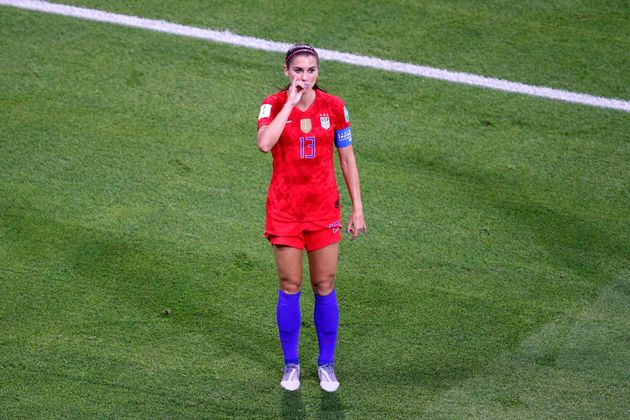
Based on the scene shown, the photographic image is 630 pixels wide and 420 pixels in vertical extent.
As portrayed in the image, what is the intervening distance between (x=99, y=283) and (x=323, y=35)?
12.4 feet

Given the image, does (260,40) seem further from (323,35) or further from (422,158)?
(422,158)

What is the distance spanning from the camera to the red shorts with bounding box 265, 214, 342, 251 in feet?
18.5

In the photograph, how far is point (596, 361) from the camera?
6258mm

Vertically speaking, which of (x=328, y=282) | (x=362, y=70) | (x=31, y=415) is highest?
(x=362, y=70)

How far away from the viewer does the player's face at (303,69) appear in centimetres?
537

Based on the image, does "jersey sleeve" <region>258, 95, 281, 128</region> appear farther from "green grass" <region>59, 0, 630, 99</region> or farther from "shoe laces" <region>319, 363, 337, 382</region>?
"green grass" <region>59, 0, 630, 99</region>

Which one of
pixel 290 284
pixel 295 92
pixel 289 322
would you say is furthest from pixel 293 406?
pixel 295 92

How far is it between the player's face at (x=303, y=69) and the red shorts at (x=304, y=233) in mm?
832

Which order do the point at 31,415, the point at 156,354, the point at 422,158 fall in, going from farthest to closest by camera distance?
1. the point at 422,158
2. the point at 156,354
3. the point at 31,415

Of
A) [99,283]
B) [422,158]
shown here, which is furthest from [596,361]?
[99,283]

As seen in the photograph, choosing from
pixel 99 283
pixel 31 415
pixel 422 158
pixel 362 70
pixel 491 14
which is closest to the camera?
pixel 31 415

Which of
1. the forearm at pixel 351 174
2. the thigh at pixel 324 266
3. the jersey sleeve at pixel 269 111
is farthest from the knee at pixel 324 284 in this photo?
Answer: the jersey sleeve at pixel 269 111

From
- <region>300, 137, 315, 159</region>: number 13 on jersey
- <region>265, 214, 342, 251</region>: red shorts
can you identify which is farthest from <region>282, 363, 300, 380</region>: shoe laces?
<region>300, 137, 315, 159</region>: number 13 on jersey

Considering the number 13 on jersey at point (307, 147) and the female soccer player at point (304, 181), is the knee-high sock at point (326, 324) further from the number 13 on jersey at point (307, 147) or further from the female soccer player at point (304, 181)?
the number 13 on jersey at point (307, 147)
